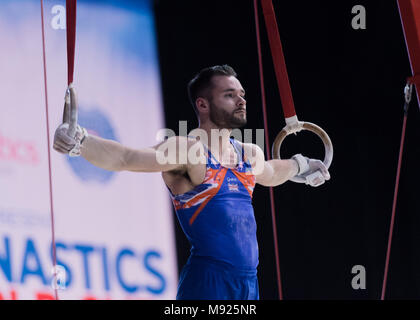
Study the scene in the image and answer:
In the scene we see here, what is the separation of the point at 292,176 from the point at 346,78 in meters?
1.45

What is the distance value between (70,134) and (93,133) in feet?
5.80

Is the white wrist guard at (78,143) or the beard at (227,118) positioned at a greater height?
the beard at (227,118)

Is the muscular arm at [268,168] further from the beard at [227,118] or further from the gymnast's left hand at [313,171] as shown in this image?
the beard at [227,118]

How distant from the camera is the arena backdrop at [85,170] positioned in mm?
3350

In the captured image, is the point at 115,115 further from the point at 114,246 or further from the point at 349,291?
the point at 349,291

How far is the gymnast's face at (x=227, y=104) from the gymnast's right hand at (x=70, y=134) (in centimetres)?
71

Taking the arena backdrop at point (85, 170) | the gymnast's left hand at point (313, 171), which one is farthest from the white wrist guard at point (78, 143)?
the arena backdrop at point (85, 170)

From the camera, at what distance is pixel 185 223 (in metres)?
2.40

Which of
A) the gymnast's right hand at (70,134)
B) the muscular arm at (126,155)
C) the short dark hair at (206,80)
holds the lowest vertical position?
the muscular arm at (126,155)

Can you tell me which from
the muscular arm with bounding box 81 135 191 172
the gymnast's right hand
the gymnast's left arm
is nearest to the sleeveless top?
the muscular arm with bounding box 81 135 191 172

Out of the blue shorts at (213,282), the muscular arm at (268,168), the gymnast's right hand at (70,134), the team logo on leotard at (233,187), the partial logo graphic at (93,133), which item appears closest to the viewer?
the gymnast's right hand at (70,134)

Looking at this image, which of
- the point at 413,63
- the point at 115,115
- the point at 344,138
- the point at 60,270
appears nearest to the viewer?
the point at 413,63
